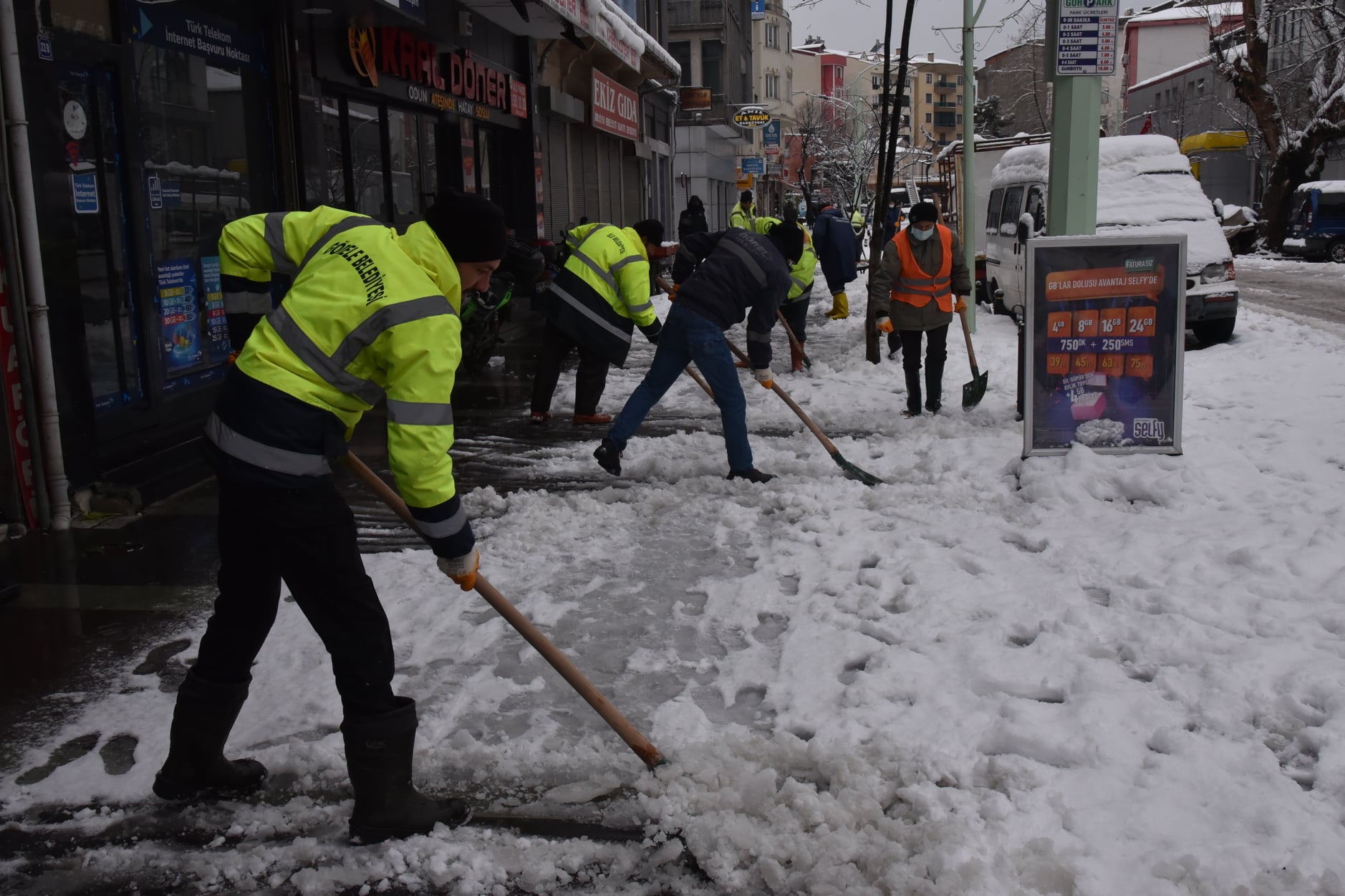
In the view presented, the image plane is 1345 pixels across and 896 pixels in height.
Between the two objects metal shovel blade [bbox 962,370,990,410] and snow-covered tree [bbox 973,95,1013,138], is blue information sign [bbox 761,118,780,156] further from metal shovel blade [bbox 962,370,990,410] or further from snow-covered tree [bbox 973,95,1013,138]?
metal shovel blade [bbox 962,370,990,410]

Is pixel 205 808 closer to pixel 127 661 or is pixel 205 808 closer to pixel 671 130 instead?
pixel 127 661

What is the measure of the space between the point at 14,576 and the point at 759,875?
159 inches

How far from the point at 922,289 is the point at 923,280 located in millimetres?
71

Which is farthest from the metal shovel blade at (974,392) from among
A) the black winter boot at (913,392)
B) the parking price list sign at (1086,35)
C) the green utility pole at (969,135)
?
the green utility pole at (969,135)

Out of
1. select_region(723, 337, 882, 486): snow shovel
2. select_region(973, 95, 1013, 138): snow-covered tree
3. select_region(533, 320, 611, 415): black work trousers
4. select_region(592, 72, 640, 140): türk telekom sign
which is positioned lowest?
select_region(723, 337, 882, 486): snow shovel

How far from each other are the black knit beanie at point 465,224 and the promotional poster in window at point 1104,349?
4518 millimetres

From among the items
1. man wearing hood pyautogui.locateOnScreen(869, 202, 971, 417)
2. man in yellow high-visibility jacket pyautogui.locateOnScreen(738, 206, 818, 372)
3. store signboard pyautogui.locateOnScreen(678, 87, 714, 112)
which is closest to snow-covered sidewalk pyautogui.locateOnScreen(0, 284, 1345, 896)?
man wearing hood pyautogui.locateOnScreen(869, 202, 971, 417)

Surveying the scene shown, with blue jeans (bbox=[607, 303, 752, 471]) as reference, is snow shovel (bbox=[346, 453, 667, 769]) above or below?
below

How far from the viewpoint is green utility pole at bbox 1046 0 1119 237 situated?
782 cm

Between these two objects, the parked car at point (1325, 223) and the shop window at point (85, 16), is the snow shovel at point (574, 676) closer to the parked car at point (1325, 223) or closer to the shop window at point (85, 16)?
the shop window at point (85, 16)

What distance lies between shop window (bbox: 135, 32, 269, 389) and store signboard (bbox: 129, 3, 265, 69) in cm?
5

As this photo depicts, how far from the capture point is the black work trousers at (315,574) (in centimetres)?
312

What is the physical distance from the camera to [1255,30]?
96.7 ft

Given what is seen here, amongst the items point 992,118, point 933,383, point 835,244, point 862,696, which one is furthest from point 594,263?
point 992,118
